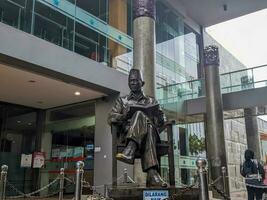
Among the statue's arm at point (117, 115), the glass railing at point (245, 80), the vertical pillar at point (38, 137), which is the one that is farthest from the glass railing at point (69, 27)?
the statue's arm at point (117, 115)

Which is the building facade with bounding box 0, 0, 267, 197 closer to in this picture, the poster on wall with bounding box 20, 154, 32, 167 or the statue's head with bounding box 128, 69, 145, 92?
the poster on wall with bounding box 20, 154, 32, 167

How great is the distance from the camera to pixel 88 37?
1031 centimetres

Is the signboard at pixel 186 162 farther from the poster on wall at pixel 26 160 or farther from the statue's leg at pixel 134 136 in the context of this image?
the statue's leg at pixel 134 136

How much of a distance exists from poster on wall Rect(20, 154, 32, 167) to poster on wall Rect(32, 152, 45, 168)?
17 centimetres

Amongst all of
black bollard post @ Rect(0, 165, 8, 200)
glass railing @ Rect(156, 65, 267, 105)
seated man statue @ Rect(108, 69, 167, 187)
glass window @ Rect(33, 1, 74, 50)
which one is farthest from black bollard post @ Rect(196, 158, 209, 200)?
glass railing @ Rect(156, 65, 267, 105)

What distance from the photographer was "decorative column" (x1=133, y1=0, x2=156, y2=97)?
30.5 ft

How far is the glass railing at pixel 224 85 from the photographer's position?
12.8 m

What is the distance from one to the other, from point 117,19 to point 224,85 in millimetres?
5283

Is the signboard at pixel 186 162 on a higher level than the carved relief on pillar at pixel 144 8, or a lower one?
lower

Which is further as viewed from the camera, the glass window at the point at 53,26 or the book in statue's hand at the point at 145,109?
the glass window at the point at 53,26

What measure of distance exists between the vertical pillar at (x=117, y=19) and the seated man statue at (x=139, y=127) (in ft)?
21.2

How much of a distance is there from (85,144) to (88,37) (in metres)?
4.01

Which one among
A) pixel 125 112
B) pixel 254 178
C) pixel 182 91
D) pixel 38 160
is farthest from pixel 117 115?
pixel 182 91

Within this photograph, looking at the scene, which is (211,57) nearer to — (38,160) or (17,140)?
(38,160)
